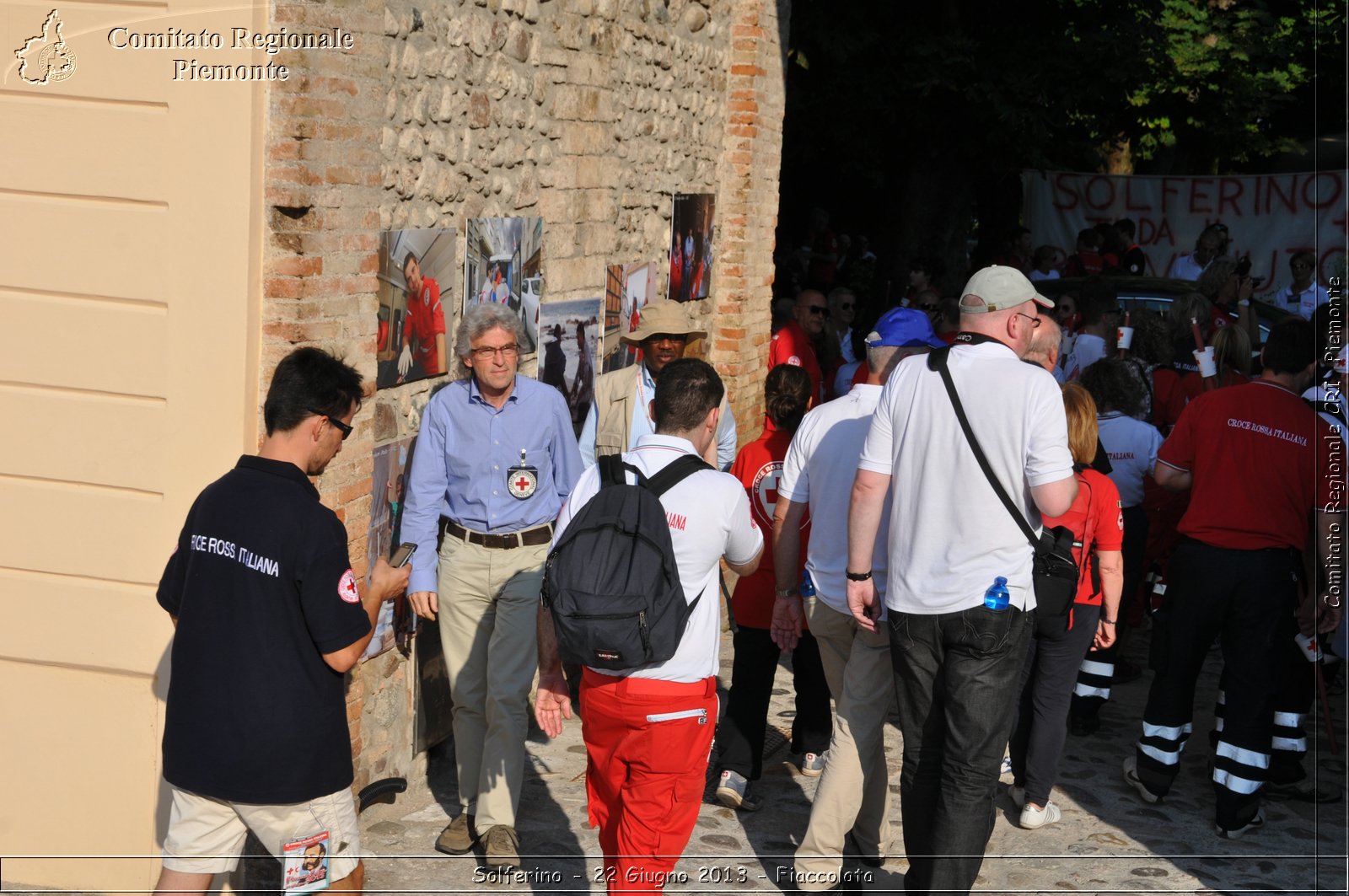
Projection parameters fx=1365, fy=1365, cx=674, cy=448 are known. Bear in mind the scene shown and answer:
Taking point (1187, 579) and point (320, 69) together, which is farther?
point (1187, 579)

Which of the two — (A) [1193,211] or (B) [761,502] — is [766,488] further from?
(A) [1193,211]

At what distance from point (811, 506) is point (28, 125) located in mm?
3066

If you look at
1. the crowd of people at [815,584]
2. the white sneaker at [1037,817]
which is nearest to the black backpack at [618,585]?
the crowd of people at [815,584]

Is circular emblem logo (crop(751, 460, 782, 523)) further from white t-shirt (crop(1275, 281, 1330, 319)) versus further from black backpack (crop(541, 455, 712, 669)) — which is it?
white t-shirt (crop(1275, 281, 1330, 319))

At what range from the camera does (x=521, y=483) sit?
536 cm

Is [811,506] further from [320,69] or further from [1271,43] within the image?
[1271,43]

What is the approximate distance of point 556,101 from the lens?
275 inches

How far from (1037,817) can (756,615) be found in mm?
1477

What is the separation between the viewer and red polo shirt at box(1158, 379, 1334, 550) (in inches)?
228

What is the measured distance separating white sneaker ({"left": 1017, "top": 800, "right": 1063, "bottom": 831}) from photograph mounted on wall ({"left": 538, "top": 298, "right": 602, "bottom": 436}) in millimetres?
2948

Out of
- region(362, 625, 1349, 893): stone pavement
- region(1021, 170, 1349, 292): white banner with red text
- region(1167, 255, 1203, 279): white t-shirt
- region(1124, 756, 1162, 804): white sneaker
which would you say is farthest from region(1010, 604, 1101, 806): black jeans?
region(1021, 170, 1349, 292): white banner with red text

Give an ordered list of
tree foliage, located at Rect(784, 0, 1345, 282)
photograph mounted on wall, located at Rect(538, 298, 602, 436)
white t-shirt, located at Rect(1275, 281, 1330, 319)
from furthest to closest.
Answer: tree foliage, located at Rect(784, 0, 1345, 282), white t-shirt, located at Rect(1275, 281, 1330, 319), photograph mounted on wall, located at Rect(538, 298, 602, 436)

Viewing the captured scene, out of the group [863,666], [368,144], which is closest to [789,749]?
[863,666]

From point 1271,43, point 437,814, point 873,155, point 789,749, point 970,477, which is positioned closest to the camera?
point 970,477
